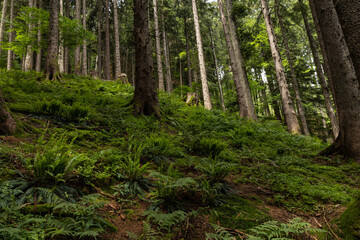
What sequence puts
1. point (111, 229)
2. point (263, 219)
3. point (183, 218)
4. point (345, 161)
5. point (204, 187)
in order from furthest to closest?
point (345, 161) < point (204, 187) < point (263, 219) < point (183, 218) < point (111, 229)

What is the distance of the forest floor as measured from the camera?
6.14ft

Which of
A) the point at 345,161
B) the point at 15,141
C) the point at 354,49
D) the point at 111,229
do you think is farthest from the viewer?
the point at 345,161

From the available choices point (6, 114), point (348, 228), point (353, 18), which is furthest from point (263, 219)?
point (6, 114)

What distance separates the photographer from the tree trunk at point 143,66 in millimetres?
6441

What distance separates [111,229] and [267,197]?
8.74ft

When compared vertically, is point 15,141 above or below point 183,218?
above

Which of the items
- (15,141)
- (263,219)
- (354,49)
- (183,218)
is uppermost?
(354,49)

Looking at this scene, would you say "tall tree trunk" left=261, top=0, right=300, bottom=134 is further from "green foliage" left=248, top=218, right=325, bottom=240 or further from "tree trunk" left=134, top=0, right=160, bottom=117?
"green foliage" left=248, top=218, right=325, bottom=240

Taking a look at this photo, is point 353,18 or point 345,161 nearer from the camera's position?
point 353,18

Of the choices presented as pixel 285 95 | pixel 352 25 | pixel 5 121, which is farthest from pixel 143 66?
pixel 285 95

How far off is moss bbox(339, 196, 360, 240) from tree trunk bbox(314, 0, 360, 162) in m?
3.48

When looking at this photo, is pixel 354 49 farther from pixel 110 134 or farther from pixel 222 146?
pixel 110 134

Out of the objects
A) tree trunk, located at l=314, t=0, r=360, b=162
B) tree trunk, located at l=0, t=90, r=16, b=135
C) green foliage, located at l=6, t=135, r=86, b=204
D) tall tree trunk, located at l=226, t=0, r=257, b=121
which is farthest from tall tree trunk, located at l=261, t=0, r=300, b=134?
tree trunk, located at l=0, t=90, r=16, b=135

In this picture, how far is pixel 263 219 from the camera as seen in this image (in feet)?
8.00
